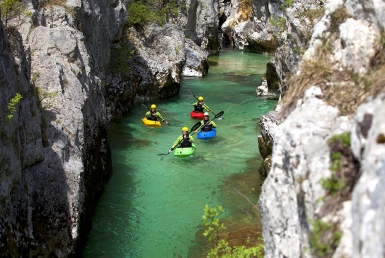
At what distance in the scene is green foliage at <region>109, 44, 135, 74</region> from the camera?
68.1ft

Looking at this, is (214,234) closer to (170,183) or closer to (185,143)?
(170,183)

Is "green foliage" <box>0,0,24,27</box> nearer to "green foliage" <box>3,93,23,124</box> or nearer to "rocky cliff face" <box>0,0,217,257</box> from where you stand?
"rocky cliff face" <box>0,0,217,257</box>

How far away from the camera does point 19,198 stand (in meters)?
8.00

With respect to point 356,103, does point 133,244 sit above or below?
below

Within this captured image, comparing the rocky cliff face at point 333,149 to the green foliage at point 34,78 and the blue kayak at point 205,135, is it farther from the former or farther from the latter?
the blue kayak at point 205,135

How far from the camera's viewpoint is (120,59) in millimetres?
20812

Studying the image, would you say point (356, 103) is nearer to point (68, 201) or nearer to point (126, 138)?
point (68, 201)

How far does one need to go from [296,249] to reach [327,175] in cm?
81

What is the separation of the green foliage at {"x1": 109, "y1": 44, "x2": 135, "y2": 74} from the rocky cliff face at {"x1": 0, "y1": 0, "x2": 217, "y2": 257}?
4100 mm

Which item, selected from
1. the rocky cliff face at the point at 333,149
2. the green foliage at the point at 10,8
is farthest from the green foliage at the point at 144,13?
the rocky cliff face at the point at 333,149

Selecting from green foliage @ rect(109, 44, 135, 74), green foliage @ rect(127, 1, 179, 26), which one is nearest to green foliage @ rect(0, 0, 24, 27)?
green foliage @ rect(109, 44, 135, 74)

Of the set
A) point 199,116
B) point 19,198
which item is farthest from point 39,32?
point 199,116

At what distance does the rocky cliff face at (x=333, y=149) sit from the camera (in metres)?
3.34

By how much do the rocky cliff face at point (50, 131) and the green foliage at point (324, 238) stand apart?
5148 millimetres
